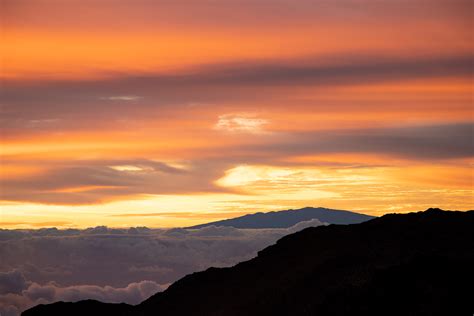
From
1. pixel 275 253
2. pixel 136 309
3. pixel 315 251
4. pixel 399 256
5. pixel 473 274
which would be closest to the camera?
pixel 473 274

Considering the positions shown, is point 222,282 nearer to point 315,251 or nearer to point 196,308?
point 196,308

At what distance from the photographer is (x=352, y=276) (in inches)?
5433

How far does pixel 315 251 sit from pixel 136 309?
49662mm

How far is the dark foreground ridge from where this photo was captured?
128 metres

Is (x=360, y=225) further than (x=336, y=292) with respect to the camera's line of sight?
Yes

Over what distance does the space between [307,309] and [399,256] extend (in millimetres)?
22396

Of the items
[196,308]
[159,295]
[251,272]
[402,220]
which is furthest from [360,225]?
[159,295]

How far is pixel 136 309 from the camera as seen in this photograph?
19288cm

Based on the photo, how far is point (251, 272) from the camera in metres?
177

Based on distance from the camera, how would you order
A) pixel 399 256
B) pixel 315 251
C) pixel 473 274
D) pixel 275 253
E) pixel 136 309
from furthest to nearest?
pixel 136 309, pixel 275 253, pixel 315 251, pixel 399 256, pixel 473 274

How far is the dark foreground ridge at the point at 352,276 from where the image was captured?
419 ft

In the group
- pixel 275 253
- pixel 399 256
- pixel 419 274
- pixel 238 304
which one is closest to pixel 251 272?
pixel 275 253

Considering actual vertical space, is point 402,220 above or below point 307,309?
above

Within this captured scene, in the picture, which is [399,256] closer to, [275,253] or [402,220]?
[402,220]
